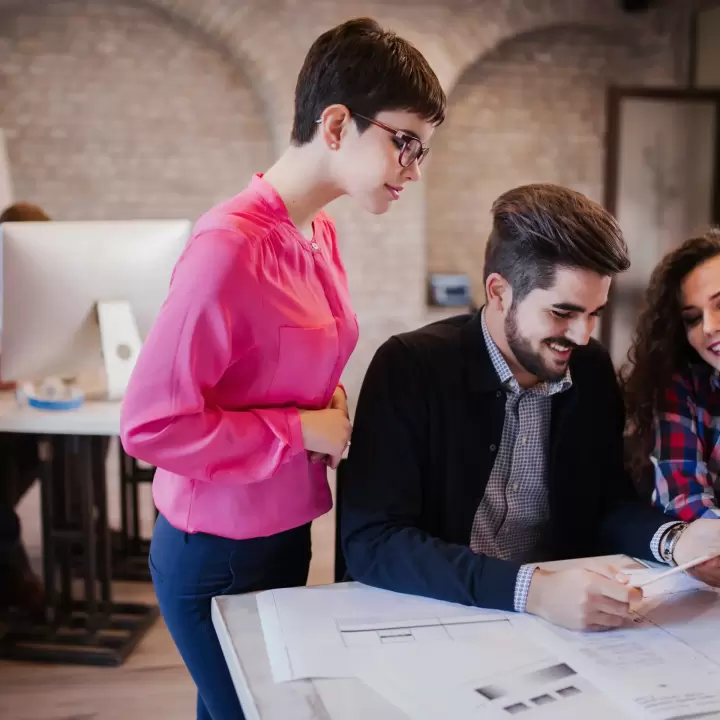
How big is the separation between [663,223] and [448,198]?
4.80 ft

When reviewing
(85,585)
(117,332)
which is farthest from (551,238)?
(85,585)

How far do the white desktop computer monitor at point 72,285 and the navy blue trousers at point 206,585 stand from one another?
1175 millimetres

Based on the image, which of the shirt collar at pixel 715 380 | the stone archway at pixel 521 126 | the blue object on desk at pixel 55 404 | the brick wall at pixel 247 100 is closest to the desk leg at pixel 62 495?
the blue object on desk at pixel 55 404

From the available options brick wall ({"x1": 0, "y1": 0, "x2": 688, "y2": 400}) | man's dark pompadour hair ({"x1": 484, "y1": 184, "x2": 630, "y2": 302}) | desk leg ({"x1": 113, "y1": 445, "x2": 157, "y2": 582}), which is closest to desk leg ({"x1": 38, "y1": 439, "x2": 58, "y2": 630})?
desk leg ({"x1": 113, "y1": 445, "x2": 157, "y2": 582})

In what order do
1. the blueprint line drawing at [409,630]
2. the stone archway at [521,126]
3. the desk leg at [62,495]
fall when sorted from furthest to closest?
the stone archway at [521,126]
the desk leg at [62,495]
the blueprint line drawing at [409,630]

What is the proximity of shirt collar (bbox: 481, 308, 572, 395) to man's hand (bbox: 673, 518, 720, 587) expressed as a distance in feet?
0.95

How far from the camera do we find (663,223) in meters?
5.35

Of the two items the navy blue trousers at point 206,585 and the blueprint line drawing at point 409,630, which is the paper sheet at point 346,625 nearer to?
the blueprint line drawing at point 409,630

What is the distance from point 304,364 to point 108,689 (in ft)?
5.13

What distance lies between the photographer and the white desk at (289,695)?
2.77ft

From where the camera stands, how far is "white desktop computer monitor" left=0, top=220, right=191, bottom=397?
2.15 meters

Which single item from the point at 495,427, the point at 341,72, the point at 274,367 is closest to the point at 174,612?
the point at 274,367

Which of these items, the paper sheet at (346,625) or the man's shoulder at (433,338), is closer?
the paper sheet at (346,625)

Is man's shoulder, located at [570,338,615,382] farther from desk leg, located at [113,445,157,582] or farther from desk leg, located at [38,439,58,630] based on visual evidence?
desk leg, located at [113,445,157,582]
